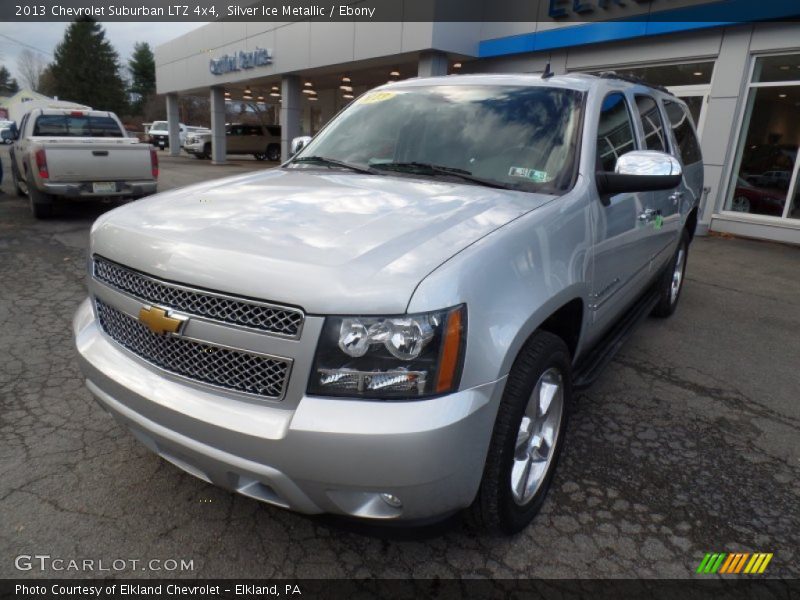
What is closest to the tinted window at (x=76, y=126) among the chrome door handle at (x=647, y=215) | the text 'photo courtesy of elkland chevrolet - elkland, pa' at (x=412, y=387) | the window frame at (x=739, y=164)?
the text 'photo courtesy of elkland chevrolet - elkland, pa' at (x=412, y=387)

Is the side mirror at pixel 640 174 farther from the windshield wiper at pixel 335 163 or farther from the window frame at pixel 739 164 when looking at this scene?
the window frame at pixel 739 164

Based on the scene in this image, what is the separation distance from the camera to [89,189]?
8742mm

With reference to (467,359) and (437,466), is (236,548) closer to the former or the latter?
(437,466)

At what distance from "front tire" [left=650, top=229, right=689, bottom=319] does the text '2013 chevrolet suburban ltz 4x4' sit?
2.20 metres

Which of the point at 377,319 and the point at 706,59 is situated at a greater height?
the point at 706,59

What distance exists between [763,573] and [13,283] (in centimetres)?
653

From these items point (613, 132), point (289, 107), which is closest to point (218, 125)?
point (289, 107)

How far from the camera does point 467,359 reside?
174 centimetres

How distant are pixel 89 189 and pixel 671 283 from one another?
8.35m

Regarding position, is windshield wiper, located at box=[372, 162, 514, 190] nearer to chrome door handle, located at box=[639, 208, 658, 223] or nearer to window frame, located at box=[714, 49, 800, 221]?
chrome door handle, located at box=[639, 208, 658, 223]

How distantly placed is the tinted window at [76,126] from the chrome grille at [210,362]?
395 inches

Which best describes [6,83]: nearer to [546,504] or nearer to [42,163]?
[42,163]

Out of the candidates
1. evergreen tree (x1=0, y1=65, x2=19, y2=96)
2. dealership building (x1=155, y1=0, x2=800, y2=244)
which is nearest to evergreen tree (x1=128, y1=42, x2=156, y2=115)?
evergreen tree (x1=0, y1=65, x2=19, y2=96)

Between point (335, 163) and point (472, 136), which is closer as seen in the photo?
point (472, 136)
